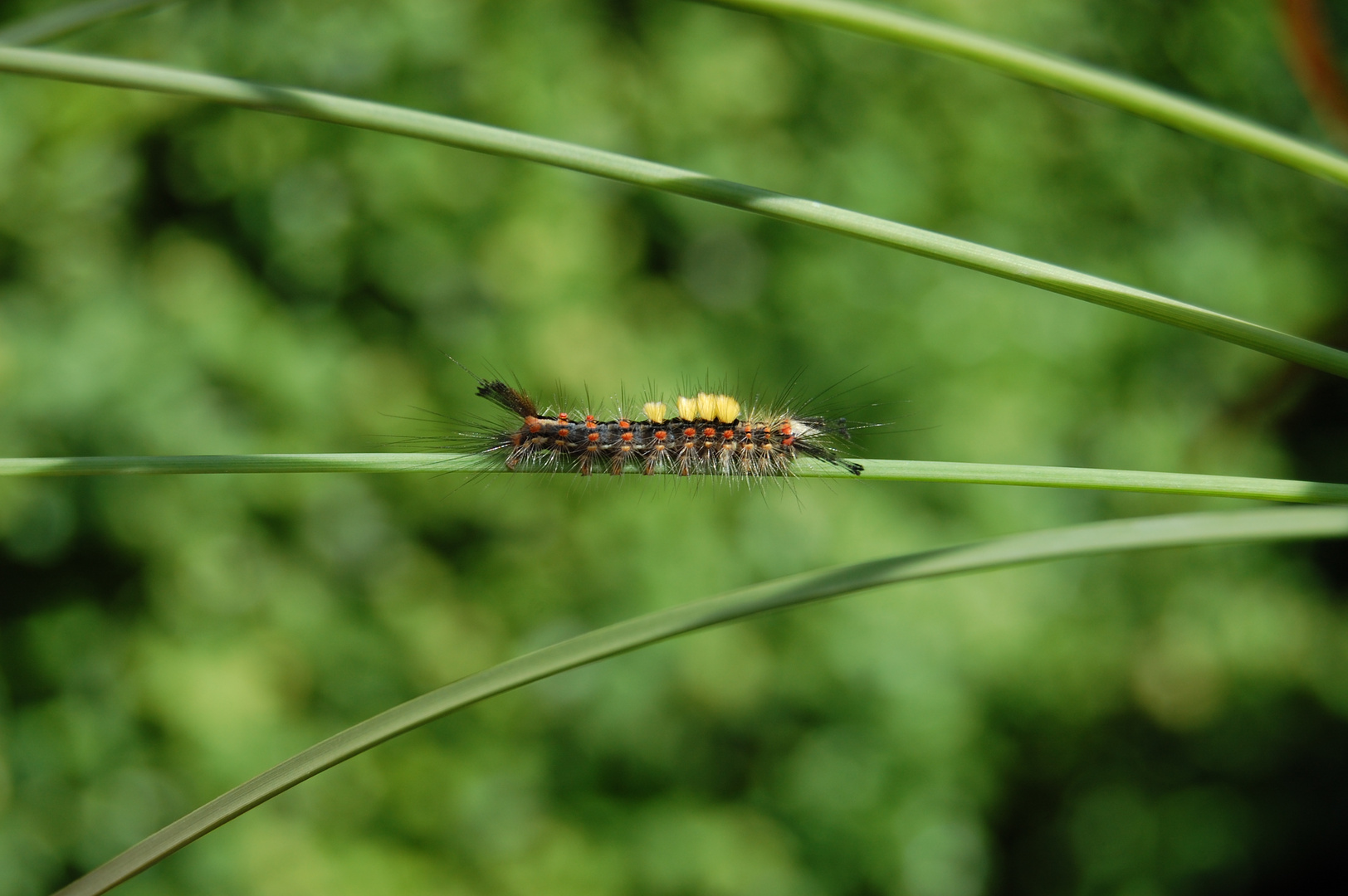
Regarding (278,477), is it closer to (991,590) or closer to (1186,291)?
(991,590)

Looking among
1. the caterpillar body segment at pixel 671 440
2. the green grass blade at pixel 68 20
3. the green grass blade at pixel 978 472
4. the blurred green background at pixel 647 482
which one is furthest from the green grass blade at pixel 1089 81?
the blurred green background at pixel 647 482

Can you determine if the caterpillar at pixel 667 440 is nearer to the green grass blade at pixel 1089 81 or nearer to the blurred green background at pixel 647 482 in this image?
the blurred green background at pixel 647 482

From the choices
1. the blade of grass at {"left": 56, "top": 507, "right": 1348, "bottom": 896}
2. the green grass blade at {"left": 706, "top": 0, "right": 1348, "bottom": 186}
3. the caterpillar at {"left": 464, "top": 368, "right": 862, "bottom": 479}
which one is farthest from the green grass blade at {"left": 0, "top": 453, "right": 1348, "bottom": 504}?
the caterpillar at {"left": 464, "top": 368, "right": 862, "bottom": 479}

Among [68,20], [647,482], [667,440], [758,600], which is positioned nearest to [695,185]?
[758,600]

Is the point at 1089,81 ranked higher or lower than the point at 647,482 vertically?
lower

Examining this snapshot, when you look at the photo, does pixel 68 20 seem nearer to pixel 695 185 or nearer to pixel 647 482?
pixel 695 185

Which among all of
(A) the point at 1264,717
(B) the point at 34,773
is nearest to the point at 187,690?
(B) the point at 34,773
